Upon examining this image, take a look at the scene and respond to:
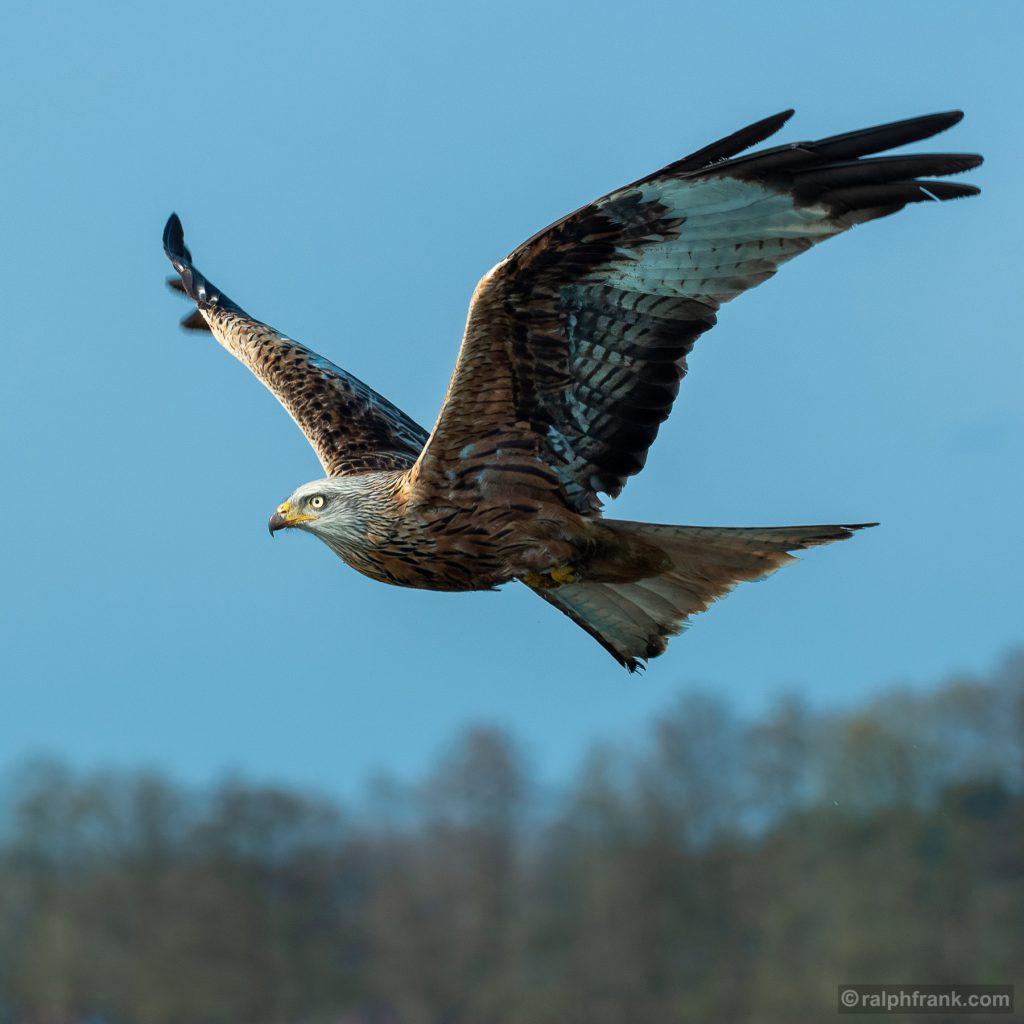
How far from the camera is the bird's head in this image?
385 inches

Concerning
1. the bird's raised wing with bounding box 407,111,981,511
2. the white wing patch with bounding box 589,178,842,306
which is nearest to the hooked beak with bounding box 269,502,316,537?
the bird's raised wing with bounding box 407,111,981,511

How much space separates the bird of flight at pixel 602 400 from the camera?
28.6ft

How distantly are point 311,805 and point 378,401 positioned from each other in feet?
207

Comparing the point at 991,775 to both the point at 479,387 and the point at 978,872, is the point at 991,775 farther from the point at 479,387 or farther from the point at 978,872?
the point at 479,387

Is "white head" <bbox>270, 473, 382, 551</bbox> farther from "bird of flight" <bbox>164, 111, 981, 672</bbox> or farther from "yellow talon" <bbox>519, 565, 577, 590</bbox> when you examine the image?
"yellow talon" <bbox>519, 565, 577, 590</bbox>

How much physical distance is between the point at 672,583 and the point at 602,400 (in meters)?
1.21

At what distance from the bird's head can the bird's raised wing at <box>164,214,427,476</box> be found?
0.76 meters

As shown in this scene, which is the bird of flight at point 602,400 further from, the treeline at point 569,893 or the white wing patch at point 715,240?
the treeline at point 569,893

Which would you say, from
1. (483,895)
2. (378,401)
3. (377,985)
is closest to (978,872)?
(483,895)

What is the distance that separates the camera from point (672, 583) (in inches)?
409

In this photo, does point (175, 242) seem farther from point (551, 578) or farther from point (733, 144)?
point (733, 144)

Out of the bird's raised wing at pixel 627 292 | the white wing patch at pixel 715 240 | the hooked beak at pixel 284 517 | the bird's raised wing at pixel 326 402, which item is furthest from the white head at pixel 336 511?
the white wing patch at pixel 715 240

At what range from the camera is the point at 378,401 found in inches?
471

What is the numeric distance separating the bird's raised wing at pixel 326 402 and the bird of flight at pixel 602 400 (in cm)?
14
